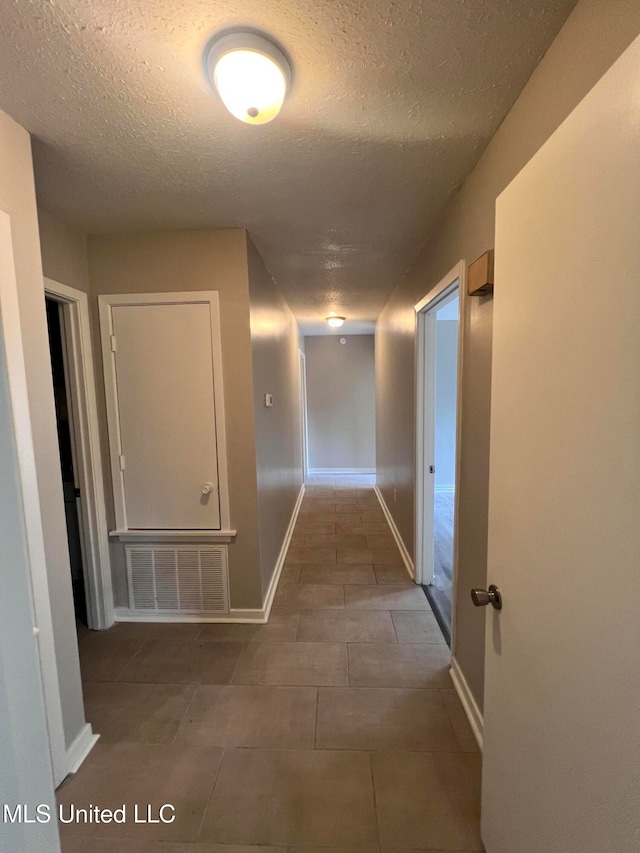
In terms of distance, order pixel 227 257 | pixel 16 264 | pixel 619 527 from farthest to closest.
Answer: pixel 227 257 < pixel 16 264 < pixel 619 527

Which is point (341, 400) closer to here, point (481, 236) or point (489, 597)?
point (481, 236)

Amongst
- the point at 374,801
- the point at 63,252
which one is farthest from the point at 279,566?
the point at 63,252

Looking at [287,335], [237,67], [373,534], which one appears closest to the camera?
[237,67]

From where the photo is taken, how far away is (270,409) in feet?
9.93

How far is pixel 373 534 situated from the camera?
395 centimetres

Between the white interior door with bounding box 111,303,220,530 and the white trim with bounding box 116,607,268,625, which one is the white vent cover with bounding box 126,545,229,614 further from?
the white interior door with bounding box 111,303,220,530

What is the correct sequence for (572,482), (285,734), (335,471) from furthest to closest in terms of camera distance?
(335,471) → (285,734) → (572,482)

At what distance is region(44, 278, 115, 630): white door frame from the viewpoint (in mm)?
2223

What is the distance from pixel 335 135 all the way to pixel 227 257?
3.44 ft

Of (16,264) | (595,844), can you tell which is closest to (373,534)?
(595,844)

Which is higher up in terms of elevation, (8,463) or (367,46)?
(367,46)

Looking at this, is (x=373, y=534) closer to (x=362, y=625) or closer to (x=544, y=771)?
(x=362, y=625)

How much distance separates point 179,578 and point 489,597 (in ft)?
6.74

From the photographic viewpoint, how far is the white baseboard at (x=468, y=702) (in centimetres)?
162
